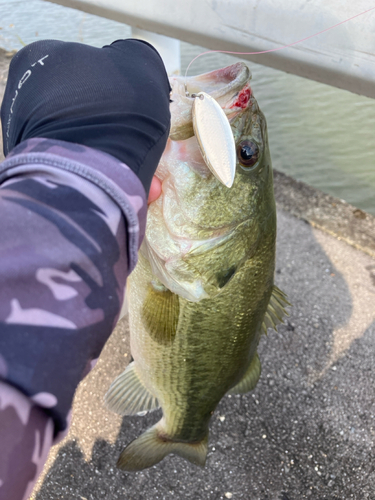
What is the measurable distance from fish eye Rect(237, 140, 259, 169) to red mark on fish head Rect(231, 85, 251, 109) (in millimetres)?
118

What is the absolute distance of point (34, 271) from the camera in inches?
21.1

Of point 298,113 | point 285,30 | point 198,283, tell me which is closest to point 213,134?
point 198,283

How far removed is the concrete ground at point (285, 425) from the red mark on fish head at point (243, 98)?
1.61 meters

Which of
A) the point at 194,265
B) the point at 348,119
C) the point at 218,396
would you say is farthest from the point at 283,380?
the point at 348,119

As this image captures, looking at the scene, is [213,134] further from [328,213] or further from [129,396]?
[328,213]

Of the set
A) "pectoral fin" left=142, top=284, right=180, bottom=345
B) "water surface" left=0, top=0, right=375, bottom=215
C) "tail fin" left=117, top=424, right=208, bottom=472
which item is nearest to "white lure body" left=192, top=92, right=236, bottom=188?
"pectoral fin" left=142, top=284, right=180, bottom=345

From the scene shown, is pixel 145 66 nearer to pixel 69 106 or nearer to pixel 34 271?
pixel 69 106

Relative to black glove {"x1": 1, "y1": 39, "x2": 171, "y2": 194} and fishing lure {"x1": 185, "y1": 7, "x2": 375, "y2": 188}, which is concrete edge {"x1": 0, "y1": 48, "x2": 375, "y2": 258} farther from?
black glove {"x1": 1, "y1": 39, "x2": 171, "y2": 194}

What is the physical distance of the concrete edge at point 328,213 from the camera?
2932mm

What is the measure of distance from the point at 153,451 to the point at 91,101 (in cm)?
155

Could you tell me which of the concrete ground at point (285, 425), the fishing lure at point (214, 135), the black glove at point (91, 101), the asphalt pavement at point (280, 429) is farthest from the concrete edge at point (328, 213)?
the black glove at point (91, 101)

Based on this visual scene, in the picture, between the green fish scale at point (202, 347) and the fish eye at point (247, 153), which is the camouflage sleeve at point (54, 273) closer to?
the fish eye at point (247, 153)

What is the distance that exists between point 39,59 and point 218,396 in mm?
1465

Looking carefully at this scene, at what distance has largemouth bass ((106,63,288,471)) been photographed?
1.23 metres
